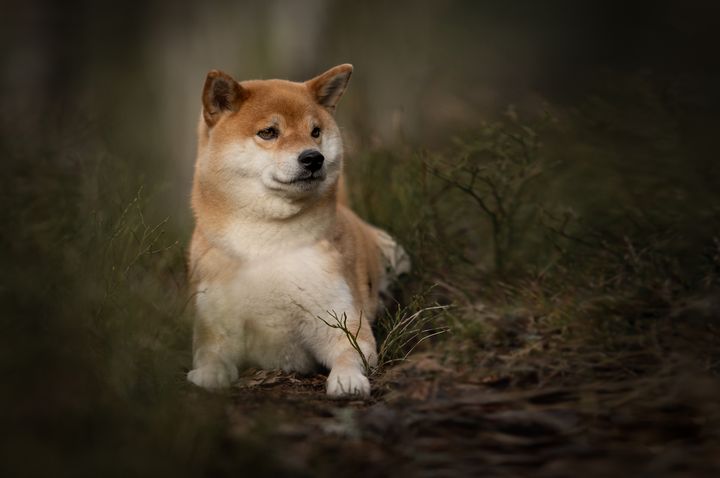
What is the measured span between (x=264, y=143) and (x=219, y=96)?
335 mm

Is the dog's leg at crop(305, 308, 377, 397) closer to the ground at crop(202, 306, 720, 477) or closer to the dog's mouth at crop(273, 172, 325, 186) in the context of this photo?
the ground at crop(202, 306, 720, 477)

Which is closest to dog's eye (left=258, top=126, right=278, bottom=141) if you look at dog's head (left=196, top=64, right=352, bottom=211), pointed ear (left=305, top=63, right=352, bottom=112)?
dog's head (left=196, top=64, right=352, bottom=211)

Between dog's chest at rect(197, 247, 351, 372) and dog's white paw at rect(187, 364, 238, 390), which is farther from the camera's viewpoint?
dog's chest at rect(197, 247, 351, 372)

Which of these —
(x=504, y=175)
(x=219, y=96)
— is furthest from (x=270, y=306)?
(x=504, y=175)

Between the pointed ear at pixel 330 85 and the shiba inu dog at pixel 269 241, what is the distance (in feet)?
0.33

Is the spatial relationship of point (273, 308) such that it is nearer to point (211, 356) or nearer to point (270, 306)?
point (270, 306)

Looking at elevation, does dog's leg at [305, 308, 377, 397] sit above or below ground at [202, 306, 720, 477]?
below

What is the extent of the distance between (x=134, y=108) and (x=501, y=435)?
636cm

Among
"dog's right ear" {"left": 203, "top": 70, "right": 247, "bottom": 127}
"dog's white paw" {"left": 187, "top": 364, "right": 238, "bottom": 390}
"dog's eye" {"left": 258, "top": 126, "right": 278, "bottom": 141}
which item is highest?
"dog's right ear" {"left": 203, "top": 70, "right": 247, "bottom": 127}

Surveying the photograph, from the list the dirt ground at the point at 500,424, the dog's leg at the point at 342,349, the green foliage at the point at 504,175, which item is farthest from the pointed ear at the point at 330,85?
the dirt ground at the point at 500,424

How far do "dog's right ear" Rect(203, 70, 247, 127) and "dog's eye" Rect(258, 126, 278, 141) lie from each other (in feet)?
0.68

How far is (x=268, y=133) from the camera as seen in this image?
388 centimetres

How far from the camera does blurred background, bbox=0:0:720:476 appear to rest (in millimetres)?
2297

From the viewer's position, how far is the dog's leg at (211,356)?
340 cm
